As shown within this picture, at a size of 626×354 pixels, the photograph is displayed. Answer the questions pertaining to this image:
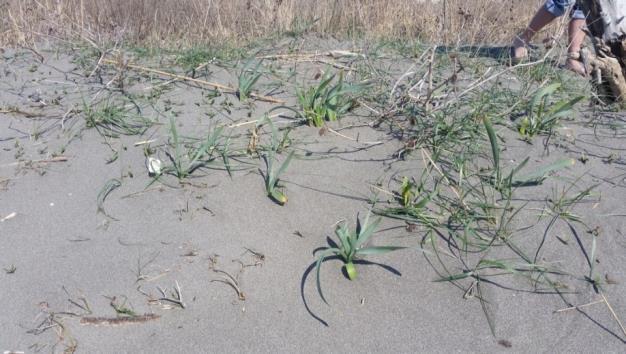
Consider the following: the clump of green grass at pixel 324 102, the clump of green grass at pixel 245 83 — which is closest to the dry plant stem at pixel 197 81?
the clump of green grass at pixel 245 83

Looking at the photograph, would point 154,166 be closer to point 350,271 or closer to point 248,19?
point 350,271

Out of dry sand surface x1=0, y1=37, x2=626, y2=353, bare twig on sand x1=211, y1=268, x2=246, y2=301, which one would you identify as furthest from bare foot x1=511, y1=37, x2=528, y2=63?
bare twig on sand x1=211, y1=268, x2=246, y2=301

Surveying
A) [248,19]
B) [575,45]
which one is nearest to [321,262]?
[575,45]

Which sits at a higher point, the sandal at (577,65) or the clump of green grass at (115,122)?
the sandal at (577,65)

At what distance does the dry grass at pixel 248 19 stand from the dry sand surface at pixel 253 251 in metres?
1.69

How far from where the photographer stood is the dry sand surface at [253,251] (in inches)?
85.2

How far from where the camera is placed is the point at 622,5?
11.9 feet

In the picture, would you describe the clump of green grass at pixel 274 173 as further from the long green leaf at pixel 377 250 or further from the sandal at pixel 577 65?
the sandal at pixel 577 65

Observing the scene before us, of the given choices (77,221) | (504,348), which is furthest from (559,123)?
(77,221)

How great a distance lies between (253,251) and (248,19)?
11.1 ft

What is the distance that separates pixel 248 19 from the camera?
5.38 meters

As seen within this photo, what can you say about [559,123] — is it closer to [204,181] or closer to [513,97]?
[513,97]

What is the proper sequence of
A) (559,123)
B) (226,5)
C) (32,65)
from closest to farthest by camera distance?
1. (559,123)
2. (32,65)
3. (226,5)

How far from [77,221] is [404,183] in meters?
1.48
